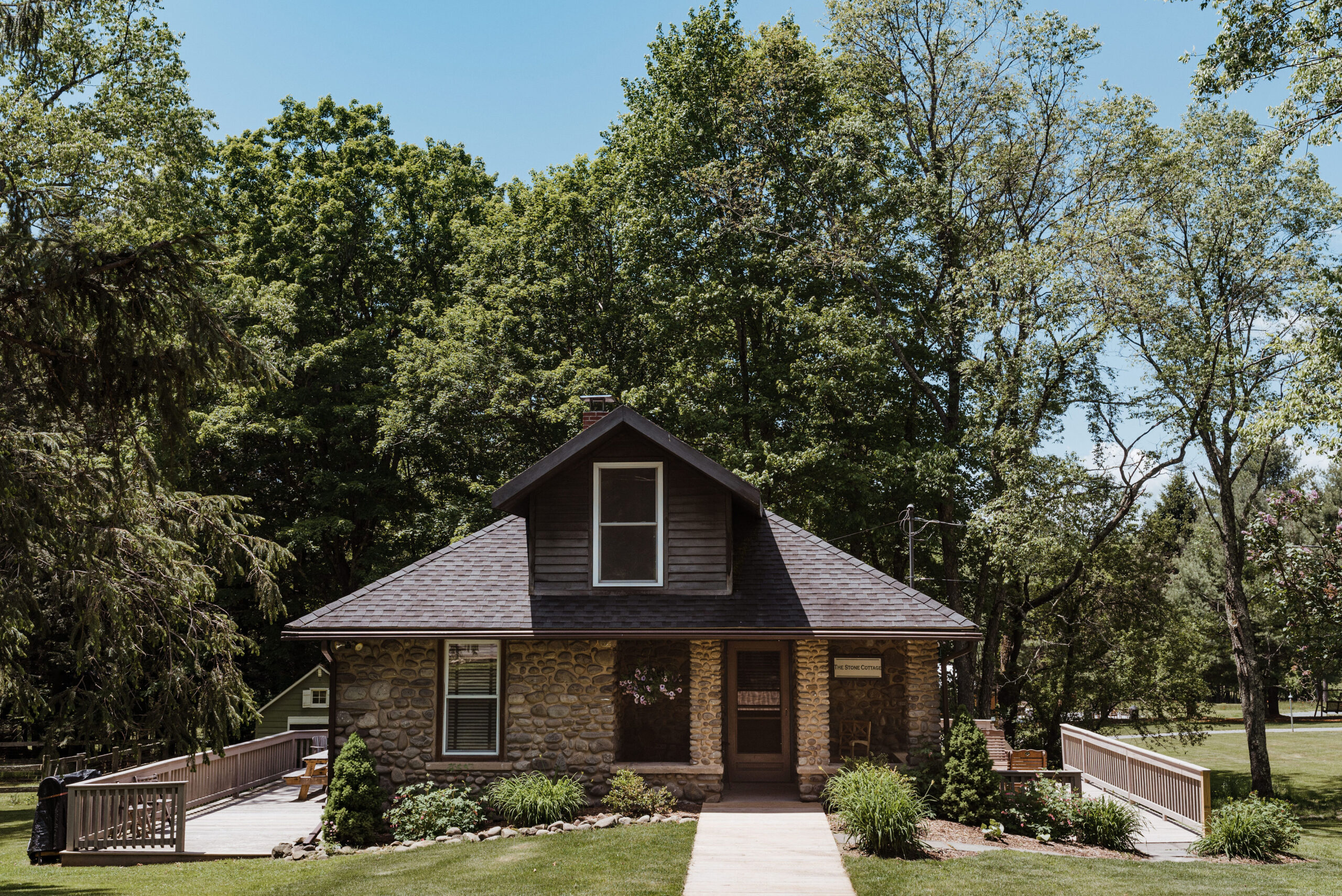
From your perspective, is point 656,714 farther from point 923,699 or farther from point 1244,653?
point 1244,653

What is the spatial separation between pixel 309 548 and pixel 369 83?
552 inches

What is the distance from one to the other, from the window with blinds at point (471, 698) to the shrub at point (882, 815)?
4.92 m

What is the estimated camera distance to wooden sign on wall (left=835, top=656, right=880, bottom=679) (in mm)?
14727

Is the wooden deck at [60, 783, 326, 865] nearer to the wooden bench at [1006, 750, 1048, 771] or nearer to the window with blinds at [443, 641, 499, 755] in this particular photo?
the window with blinds at [443, 641, 499, 755]

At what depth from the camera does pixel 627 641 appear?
15047mm

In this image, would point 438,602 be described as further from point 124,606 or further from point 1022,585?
point 1022,585

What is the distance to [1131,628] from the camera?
23500mm

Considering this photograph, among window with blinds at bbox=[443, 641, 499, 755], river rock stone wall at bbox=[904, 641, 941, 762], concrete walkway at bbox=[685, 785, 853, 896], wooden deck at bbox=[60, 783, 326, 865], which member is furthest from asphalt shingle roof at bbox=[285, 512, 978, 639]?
wooden deck at bbox=[60, 783, 326, 865]

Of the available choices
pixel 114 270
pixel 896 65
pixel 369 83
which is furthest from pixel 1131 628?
pixel 369 83

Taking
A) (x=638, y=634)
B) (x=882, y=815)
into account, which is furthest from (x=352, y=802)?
(x=882, y=815)

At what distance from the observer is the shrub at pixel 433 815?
1262cm

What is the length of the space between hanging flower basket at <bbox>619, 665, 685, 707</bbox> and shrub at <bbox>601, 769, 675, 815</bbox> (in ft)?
4.29

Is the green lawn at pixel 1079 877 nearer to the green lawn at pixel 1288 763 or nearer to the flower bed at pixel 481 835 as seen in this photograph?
the flower bed at pixel 481 835

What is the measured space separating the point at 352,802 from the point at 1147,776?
36.3 feet
